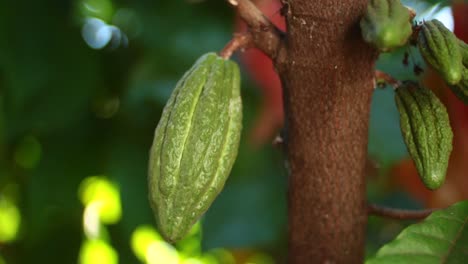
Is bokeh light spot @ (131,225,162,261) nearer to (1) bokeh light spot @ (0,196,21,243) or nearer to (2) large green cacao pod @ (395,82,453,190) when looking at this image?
(1) bokeh light spot @ (0,196,21,243)

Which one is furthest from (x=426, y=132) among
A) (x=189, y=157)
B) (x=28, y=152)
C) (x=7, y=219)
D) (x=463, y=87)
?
(x=7, y=219)

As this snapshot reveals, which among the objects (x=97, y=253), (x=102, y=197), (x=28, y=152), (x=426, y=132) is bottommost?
(x=97, y=253)

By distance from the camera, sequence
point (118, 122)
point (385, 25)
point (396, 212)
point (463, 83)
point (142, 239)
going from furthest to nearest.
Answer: point (142, 239), point (118, 122), point (396, 212), point (463, 83), point (385, 25)

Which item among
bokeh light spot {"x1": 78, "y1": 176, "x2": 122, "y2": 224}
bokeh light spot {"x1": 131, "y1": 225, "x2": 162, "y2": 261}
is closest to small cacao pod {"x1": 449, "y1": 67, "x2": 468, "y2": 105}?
bokeh light spot {"x1": 131, "y1": 225, "x2": 162, "y2": 261}

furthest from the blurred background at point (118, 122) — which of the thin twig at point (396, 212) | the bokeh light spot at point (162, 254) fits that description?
the thin twig at point (396, 212)

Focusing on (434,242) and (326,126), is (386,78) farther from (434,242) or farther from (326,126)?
(434,242)

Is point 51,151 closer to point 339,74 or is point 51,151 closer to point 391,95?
point 391,95

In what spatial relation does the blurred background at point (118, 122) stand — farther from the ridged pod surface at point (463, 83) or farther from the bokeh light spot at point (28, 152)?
the ridged pod surface at point (463, 83)
